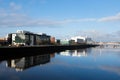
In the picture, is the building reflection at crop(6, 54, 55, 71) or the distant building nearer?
the building reflection at crop(6, 54, 55, 71)

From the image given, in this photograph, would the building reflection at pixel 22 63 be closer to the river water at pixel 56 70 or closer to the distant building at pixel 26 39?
the river water at pixel 56 70

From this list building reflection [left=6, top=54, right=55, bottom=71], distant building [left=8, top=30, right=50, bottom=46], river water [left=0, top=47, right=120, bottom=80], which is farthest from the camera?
distant building [left=8, top=30, right=50, bottom=46]

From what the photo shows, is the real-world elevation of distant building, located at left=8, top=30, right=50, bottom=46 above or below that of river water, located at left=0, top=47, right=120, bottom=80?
above

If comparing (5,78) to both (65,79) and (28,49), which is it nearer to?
(65,79)

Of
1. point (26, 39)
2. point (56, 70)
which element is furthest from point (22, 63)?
point (26, 39)

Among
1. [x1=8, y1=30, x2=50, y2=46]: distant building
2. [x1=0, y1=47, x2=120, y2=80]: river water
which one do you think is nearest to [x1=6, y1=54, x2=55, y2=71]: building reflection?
[x1=0, y1=47, x2=120, y2=80]: river water

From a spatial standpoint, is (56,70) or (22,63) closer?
(56,70)

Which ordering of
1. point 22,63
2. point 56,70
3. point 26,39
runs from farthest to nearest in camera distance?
point 26,39, point 22,63, point 56,70

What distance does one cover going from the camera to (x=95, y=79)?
2072 centimetres

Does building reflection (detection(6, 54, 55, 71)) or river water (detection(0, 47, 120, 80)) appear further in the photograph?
building reflection (detection(6, 54, 55, 71))

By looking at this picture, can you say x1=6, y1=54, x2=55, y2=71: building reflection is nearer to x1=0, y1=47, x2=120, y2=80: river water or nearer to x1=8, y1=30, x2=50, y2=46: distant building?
x1=0, y1=47, x2=120, y2=80: river water

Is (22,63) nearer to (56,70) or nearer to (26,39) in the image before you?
(56,70)

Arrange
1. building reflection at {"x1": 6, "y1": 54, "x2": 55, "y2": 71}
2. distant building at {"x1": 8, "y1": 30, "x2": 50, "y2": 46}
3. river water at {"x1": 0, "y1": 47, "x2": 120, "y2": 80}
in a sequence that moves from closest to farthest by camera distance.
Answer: river water at {"x1": 0, "y1": 47, "x2": 120, "y2": 80} < building reflection at {"x1": 6, "y1": 54, "x2": 55, "y2": 71} < distant building at {"x1": 8, "y1": 30, "x2": 50, "y2": 46}

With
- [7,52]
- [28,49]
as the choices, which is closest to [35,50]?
[28,49]
